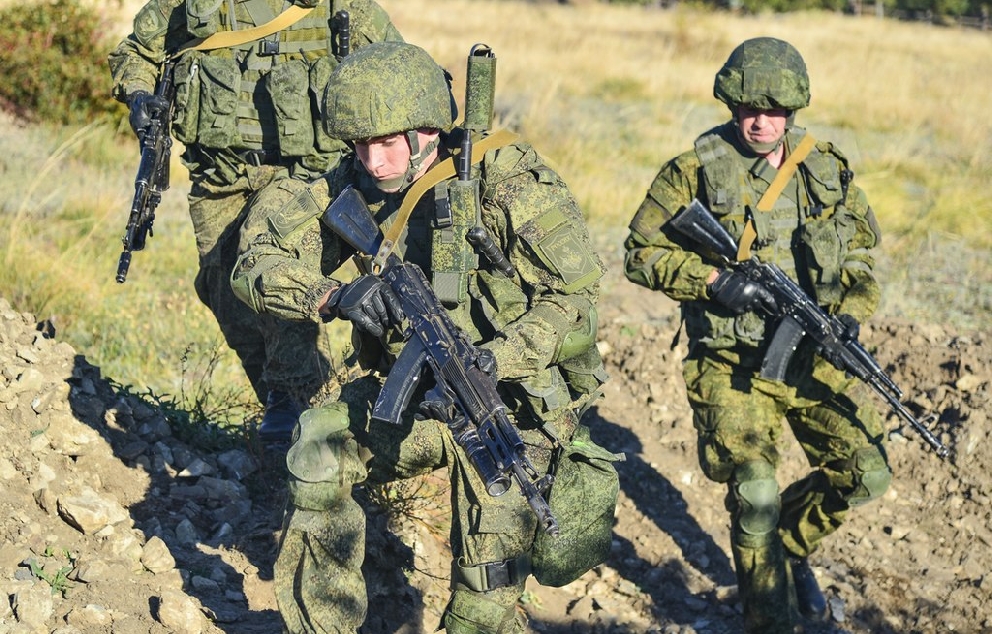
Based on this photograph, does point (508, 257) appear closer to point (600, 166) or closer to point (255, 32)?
point (255, 32)

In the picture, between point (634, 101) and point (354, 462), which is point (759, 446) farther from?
point (634, 101)

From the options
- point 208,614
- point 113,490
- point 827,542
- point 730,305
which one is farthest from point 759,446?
point 113,490

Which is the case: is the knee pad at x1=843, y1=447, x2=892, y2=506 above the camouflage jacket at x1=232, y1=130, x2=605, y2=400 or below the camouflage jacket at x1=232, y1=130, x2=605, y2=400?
below

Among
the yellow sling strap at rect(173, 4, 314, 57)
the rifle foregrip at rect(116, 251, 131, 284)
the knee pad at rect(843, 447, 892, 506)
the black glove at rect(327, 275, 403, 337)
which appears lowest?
the knee pad at rect(843, 447, 892, 506)

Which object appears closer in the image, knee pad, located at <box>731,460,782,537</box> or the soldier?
knee pad, located at <box>731,460,782,537</box>

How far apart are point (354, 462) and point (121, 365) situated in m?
3.14

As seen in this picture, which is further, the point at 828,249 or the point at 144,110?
the point at 144,110

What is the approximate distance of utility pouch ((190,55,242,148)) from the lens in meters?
5.43

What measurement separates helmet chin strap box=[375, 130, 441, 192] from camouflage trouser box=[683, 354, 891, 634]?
1832 mm

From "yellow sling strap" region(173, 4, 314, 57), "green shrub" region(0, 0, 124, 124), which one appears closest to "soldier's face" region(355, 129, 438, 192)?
"yellow sling strap" region(173, 4, 314, 57)

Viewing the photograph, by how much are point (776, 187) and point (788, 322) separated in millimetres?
544

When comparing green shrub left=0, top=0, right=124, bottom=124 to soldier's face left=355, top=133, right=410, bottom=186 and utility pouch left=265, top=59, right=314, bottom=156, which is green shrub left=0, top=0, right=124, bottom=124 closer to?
utility pouch left=265, top=59, right=314, bottom=156

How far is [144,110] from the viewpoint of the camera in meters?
5.36

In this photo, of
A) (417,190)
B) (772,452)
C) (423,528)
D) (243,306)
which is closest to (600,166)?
(243,306)
